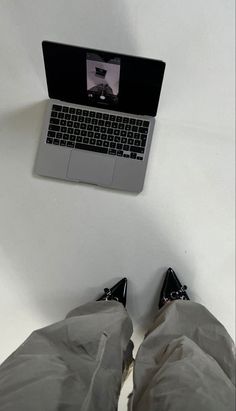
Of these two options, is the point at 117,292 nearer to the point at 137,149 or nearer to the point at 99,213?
the point at 99,213

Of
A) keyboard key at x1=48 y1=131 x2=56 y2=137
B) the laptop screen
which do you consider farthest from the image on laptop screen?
keyboard key at x1=48 y1=131 x2=56 y2=137

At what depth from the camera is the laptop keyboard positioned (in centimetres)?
89

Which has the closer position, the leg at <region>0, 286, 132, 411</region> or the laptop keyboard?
the leg at <region>0, 286, 132, 411</region>

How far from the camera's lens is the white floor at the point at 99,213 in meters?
0.90

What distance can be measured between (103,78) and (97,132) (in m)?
0.13

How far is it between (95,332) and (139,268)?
18 cm

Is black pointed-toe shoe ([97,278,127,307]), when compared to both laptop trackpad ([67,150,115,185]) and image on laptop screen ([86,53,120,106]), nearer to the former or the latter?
laptop trackpad ([67,150,115,185])

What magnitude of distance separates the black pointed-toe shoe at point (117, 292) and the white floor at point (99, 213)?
0.02 meters

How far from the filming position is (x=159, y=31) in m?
0.96

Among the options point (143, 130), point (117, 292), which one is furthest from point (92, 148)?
point (117, 292)

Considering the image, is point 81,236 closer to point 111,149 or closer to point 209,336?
point 111,149

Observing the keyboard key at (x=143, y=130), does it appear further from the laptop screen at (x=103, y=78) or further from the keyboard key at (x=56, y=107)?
the keyboard key at (x=56, y=107)

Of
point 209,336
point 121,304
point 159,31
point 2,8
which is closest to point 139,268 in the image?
point 121,304

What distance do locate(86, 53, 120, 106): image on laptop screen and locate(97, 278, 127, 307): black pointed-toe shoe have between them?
1.26ft
